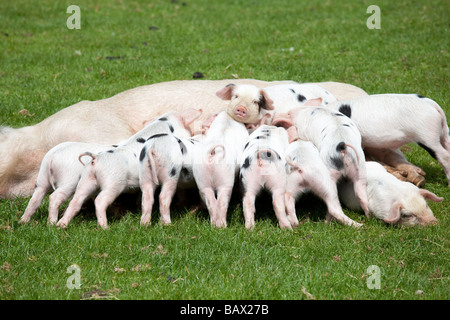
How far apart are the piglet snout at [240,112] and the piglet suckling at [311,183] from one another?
2.83 feet

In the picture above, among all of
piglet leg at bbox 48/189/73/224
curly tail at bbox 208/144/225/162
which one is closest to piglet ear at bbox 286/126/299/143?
curly tail at bbox 208/144/225/162

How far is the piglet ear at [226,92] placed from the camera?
6461 mm

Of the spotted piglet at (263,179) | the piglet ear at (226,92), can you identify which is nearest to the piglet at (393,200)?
the spotted piglet at (263,179)

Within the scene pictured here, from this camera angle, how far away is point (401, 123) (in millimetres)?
6078

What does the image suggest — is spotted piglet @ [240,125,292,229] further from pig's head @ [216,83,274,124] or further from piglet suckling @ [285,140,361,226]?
pig's head @ [216,83,274,124]

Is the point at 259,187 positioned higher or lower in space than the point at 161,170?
lower

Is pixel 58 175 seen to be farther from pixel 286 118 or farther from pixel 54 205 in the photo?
pixel 286 118

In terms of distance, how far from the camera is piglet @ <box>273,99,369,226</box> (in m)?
5.46

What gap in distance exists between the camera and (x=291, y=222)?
5.36 m

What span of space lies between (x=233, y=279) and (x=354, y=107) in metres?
2.68

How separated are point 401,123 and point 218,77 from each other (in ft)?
14.9

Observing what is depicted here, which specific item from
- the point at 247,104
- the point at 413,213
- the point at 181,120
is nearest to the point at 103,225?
the point at 181,120

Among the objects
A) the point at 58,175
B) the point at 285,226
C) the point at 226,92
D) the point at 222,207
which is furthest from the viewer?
the point at 226,92

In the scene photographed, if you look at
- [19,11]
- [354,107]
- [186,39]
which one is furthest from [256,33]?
[354,107]
